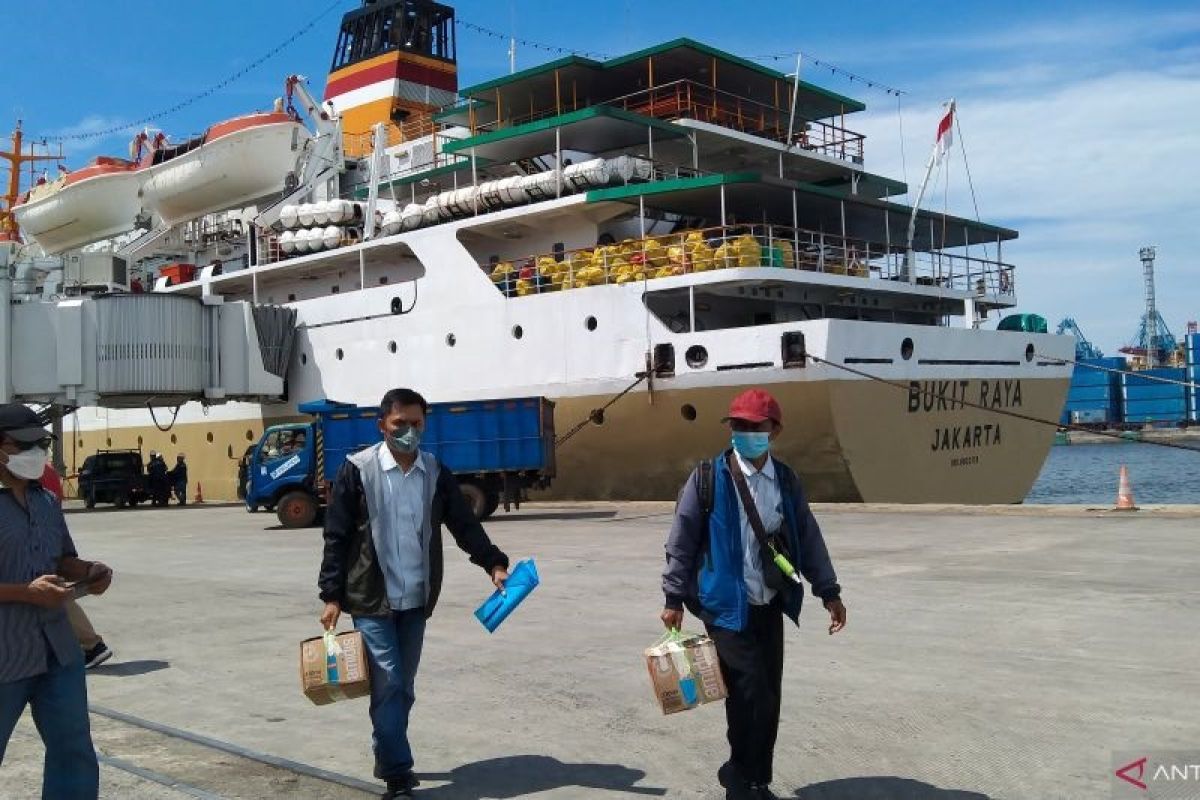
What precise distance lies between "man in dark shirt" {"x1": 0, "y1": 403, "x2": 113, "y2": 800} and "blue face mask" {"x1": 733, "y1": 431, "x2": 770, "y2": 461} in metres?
2.49

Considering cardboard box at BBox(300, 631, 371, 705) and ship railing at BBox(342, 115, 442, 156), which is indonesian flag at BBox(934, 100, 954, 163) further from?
cardboard box at BBox(300, 631, 371, 705)

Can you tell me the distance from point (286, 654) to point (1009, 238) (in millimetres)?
21948

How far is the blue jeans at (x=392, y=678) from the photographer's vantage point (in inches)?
180

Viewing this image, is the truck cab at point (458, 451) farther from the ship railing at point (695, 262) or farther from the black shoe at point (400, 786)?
the black shoe at point (400, 786)

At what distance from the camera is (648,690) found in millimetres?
6332

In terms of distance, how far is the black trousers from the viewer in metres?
4.30

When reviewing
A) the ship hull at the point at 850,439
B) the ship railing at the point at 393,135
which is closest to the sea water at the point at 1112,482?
the ship hull at the point at 850,439

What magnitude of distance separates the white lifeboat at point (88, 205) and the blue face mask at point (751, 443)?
3035 cm

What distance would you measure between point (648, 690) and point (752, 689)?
2.11m

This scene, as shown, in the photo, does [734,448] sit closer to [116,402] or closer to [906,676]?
[906,676]

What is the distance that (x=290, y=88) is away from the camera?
30.0 meters

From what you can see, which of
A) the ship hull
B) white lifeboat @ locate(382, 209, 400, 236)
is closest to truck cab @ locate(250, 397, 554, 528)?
the ship hull

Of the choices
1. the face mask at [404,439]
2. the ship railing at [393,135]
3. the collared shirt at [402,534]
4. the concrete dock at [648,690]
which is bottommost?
the concrete dock at [648,690]

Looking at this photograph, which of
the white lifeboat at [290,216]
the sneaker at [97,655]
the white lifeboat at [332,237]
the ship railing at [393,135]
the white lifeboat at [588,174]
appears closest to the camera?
the sneaker at [97,655]
